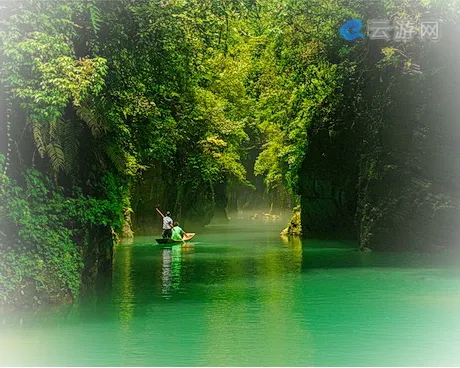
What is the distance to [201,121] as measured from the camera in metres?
33.8

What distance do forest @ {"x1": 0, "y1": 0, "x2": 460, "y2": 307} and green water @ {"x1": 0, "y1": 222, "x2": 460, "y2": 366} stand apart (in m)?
1.38

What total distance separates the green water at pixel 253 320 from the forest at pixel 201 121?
138cm

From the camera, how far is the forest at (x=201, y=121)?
43.5ft

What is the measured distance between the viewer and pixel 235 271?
69.1 ft

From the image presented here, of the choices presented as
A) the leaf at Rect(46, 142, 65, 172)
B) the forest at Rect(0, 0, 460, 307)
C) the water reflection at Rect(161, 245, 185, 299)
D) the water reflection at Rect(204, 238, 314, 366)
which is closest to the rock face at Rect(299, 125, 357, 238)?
the forest at Rect(0, 0, 460, 307)

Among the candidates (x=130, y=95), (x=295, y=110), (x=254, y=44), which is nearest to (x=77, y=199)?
→ (x=130, y=95)

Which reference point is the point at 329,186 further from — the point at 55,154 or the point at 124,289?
the point at 55,154

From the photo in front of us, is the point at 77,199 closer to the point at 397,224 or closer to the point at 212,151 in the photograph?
the point at 397,224

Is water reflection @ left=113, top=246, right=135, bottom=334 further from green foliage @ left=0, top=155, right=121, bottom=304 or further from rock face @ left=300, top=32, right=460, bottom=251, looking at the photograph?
rock face @ left=300, top=32, right=460, bottom=251

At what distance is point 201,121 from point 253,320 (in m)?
21.7

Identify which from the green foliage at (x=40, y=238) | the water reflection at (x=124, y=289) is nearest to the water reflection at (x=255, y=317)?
the water reflection at (x=124, y=289)

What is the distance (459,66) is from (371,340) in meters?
17.4

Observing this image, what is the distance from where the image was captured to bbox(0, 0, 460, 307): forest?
1325cm

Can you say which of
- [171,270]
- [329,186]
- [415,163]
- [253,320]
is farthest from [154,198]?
[253,320]
